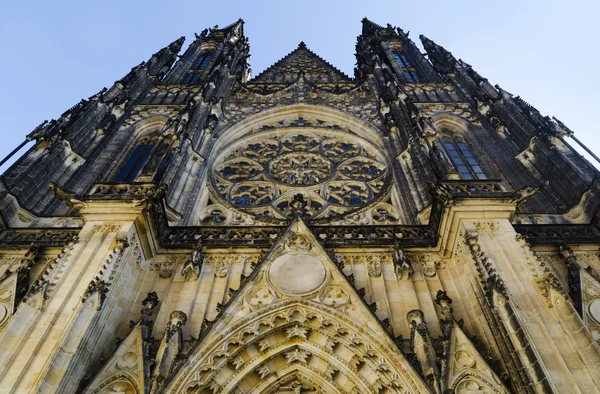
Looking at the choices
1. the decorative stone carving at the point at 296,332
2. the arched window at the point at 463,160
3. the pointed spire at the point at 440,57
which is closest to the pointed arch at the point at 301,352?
the decorative stone carving at the point at 296,332

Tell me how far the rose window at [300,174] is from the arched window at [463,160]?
2089 mm

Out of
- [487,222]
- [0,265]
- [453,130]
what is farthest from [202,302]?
[453,130]

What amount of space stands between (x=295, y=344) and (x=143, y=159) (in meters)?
8.60

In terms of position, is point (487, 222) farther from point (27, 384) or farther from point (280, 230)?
point (27, 384)

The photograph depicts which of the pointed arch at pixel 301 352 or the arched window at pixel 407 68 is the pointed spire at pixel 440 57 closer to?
the arched window at pixel 407 68

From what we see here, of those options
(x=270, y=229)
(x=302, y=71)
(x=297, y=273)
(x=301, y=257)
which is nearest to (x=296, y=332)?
(x=297, y=273)

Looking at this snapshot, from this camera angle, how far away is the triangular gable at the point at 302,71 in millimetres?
21812

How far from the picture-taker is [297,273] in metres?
8.51

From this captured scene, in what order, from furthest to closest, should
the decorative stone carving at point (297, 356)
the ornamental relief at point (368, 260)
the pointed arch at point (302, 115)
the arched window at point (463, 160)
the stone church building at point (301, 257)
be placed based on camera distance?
the pointed arch at point (302, 115), the arched window at point (463, 160), the ornamental relief at point (368, 260), the decorative stone carving at point (297, 356), the stone church building at point (301, 257)

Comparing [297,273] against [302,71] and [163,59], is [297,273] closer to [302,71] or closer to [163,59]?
[302,71]

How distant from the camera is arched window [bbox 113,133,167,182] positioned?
34.8 ft

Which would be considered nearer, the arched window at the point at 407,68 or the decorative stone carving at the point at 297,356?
the decorative stone carving at the point at 297,356

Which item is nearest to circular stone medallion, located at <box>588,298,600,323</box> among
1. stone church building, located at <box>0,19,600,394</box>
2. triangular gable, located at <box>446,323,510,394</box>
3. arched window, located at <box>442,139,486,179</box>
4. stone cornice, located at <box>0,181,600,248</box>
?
stone church building, located at <box>0,19,600,394</box>

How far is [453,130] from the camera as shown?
1570 centimetres
